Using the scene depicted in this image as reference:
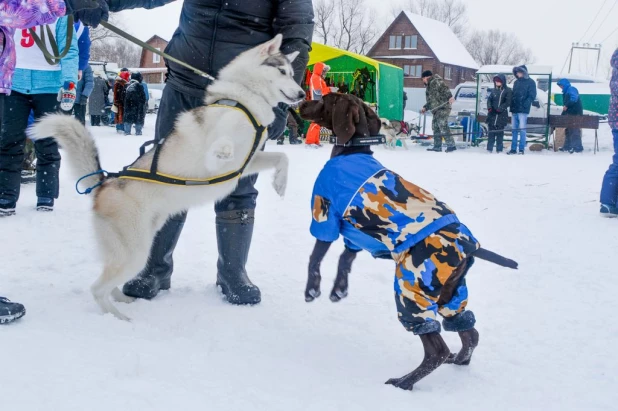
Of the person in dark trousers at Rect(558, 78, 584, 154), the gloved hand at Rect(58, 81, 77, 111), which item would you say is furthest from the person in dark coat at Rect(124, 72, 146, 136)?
the person in dark trousers at Rect(558, 78, 584, 154)

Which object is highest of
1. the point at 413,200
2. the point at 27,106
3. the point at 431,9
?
the point at 431,9

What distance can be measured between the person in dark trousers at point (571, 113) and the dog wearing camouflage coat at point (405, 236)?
13093 mm

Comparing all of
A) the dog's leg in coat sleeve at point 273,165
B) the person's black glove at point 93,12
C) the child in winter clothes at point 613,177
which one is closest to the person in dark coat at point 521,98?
the child in winter clothes at point 613,177

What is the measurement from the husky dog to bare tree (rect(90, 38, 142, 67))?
65.4m

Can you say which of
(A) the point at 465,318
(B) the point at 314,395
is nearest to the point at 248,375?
(B) the point at 314,395

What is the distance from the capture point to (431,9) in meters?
67.2

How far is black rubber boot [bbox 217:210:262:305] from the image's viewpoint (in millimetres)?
3182

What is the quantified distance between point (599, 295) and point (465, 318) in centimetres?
162

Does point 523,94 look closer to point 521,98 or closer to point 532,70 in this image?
point 521,98

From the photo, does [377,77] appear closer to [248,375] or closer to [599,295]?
[599,295]

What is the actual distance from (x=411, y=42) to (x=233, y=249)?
47963 mm

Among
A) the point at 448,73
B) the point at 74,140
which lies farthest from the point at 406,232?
the point at 448,73

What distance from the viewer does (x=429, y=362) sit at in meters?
2.28

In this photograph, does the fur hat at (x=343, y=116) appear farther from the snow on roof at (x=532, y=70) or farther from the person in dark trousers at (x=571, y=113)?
the snow on roof at (x=532, y=70)
